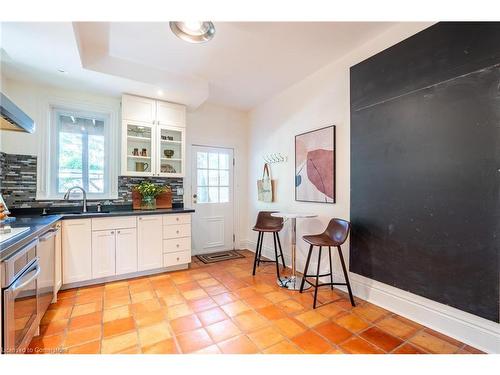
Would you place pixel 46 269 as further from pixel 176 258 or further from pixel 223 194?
pixel 223 194

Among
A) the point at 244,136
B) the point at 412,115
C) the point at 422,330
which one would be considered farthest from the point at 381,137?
the point at 244,136

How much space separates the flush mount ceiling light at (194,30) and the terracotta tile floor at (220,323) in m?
2.53

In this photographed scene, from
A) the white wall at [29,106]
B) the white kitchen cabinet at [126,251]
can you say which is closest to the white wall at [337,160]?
the white kitchen cabinet at [126,251]

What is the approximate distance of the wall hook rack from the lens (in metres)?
3.55

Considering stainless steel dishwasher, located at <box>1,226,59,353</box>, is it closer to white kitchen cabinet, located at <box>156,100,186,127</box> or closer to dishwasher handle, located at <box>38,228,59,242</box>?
dishwasher handle, located at <box>38,228,59,242</box>

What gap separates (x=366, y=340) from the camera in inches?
69.5

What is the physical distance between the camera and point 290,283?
9.14 feet

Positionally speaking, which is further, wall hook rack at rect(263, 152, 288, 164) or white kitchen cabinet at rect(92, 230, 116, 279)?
wall hook rack at rect(263, 152, 288, 164)

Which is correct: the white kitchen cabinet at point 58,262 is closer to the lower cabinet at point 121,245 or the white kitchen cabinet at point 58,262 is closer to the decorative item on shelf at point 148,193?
the lower cabinet at point 121,245

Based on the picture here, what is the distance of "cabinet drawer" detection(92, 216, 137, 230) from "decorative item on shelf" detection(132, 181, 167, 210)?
49cm

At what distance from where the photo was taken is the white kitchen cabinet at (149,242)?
9.73 ft

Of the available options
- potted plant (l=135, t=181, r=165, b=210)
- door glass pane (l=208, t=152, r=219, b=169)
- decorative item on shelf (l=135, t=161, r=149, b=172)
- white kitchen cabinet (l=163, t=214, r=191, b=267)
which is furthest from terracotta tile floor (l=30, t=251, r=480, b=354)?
door glass pane (l=208, t=152, r=219, b=169)

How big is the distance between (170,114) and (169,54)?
102 cm

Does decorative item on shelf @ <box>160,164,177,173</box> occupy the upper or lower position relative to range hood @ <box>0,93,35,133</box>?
lower
